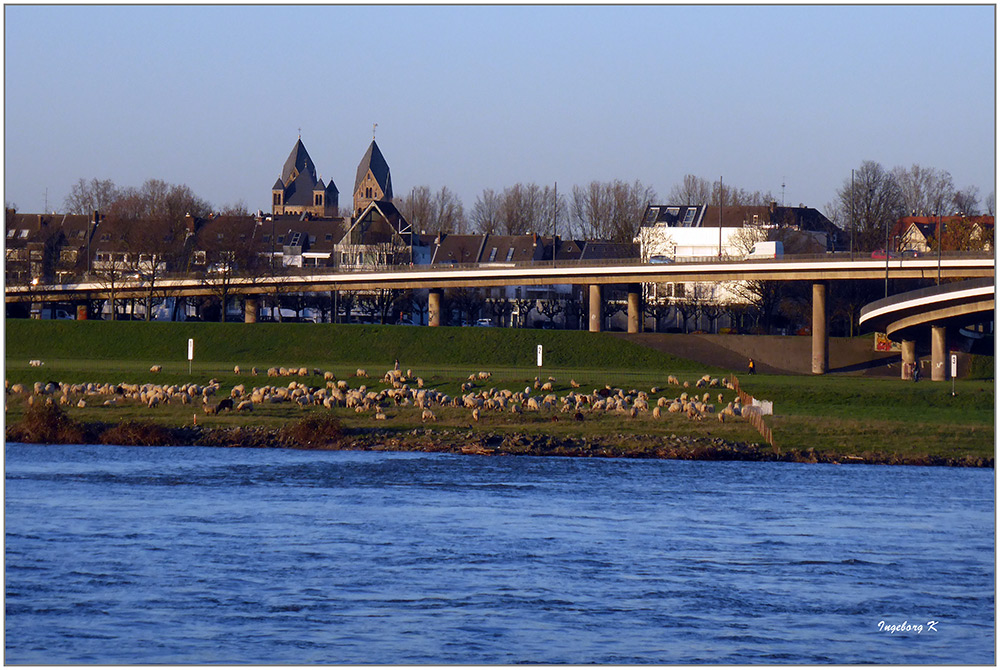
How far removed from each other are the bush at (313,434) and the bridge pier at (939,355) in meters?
34.3

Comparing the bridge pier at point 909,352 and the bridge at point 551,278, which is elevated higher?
the bridge at point 551,278

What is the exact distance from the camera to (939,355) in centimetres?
6438

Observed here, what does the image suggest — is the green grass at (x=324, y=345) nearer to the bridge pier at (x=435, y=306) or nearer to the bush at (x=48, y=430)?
the bridge pier at (x=435, y=306)

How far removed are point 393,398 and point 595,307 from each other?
42.7 m

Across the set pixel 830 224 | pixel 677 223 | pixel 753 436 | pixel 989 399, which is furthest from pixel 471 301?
pixel 753 436

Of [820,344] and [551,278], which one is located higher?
[551,278]

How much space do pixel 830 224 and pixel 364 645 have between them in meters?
112

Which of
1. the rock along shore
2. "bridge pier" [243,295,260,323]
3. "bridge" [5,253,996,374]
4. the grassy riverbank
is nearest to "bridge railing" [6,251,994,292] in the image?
"bridge" [5,253,996,374]

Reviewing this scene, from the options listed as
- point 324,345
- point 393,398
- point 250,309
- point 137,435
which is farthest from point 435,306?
point 137,435

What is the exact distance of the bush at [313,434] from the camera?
134 ft

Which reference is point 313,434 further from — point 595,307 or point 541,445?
point 595,307

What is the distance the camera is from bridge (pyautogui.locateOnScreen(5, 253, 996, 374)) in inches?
3108

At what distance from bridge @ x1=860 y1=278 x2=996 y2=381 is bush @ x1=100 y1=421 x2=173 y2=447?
3589cm

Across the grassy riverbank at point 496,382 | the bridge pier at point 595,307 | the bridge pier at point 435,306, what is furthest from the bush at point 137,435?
the bridge pier at point 435,306
